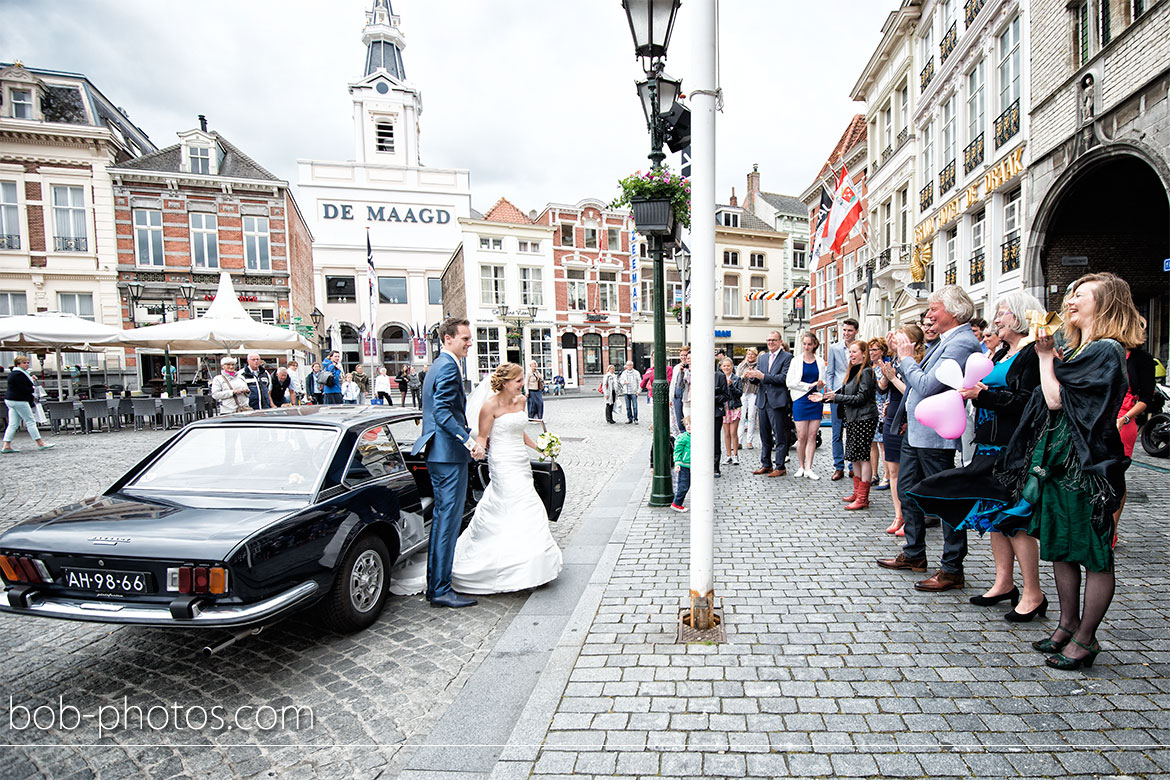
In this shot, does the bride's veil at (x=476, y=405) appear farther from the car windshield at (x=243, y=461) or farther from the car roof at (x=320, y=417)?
the car windshield at (x=243, y=461)

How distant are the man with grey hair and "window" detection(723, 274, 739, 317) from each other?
4203 cm

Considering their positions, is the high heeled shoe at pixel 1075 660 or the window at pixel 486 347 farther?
the window at pixel 486 347

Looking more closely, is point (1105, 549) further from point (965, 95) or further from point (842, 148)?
point (842, 148)

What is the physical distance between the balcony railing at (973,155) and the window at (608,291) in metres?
26.3

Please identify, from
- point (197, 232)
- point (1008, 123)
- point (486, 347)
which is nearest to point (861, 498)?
point (1008, 123)

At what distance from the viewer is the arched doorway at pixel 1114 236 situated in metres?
11.8

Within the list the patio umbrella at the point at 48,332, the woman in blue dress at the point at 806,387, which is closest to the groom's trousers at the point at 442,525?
the woman in blue dress at the point at 806,387

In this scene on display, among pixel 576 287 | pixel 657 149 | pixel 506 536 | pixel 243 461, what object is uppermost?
pixel 576 287

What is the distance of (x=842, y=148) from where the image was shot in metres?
30.4

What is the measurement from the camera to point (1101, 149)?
1021 centimetres

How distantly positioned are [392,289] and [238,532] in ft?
149

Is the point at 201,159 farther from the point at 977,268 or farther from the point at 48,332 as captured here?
the point at 977,268

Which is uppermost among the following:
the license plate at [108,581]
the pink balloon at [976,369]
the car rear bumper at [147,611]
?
the pink balloon at [976,369]

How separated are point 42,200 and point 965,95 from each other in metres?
34.4
